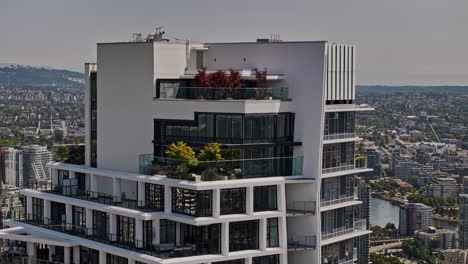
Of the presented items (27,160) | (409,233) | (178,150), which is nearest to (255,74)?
(178,150)

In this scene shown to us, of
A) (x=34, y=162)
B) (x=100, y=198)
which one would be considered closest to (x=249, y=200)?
(x=100, y=198)

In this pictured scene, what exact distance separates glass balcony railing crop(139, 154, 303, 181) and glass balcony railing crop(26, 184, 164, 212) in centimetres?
117

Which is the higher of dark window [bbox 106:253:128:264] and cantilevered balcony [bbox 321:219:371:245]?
cantilevered balcony [bbox 321:219:371:245]

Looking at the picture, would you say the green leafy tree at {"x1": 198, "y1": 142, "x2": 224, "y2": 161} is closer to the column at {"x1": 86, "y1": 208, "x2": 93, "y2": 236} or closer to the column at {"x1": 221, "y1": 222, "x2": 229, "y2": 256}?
the column at {"x1": 221, "y1": 222, "x2": 229, "y2": 256}

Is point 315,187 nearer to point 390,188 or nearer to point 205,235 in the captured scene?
point 205,235

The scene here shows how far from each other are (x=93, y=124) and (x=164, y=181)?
23.0ft

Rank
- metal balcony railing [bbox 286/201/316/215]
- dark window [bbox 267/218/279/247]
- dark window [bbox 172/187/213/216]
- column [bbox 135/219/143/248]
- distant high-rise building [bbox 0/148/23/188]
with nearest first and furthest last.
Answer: dark window [bbox 172/187/213/216]
dark window [bbox 267/218/279/247]
column [bbox 135/219/143/248]
metal balcony railing [bbox 286/201/316/215]
distant high-rise building [bbox 0/148/23/188]

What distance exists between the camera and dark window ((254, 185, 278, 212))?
115ft

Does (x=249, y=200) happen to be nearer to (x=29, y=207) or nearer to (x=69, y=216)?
(x=69, y=216)

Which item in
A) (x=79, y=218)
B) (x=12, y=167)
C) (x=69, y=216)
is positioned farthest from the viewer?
(x=12, y=167)

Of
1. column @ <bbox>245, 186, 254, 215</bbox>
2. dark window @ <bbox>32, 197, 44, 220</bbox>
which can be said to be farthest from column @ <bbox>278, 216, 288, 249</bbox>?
dark window @ <bbox>32, 197, 44, 220</bbox>

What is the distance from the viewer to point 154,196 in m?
36.1

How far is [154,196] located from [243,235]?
11.8 ft

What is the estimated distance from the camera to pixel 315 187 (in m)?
36.1
